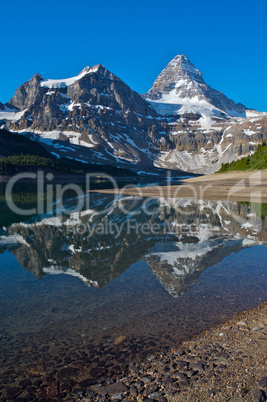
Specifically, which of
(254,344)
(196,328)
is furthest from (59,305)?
(254,344)

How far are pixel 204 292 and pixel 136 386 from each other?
185 inches

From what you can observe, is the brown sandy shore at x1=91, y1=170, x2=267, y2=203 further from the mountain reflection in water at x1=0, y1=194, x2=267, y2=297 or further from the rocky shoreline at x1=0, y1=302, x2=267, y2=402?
the rocky shoreline at x1=0, y1=302, x2=267, y2=402

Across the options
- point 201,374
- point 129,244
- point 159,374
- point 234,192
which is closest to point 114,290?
point 159,374

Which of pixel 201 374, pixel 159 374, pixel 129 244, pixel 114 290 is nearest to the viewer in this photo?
pixel 201 374

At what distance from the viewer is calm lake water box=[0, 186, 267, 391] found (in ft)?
21.1

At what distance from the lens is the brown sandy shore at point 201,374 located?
470 centimetres

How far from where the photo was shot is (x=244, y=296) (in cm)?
886

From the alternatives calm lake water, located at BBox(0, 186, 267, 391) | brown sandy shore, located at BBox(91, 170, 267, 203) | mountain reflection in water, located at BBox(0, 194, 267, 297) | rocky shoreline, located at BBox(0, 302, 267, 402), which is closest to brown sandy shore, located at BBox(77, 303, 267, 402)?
rocky shoreline, located at BBox(0, 302, 267, 402)

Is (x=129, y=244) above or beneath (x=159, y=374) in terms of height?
above

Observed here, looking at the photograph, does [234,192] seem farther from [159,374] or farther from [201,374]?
[159,374]

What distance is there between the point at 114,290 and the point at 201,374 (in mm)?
4646

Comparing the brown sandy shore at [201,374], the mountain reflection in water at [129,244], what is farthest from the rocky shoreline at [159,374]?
the mountain reflection in water at [129,244]

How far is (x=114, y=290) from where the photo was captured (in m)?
9.51

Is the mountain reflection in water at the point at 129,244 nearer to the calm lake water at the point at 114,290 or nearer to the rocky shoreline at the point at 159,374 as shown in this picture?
the calm lake water at the point at 114,290
